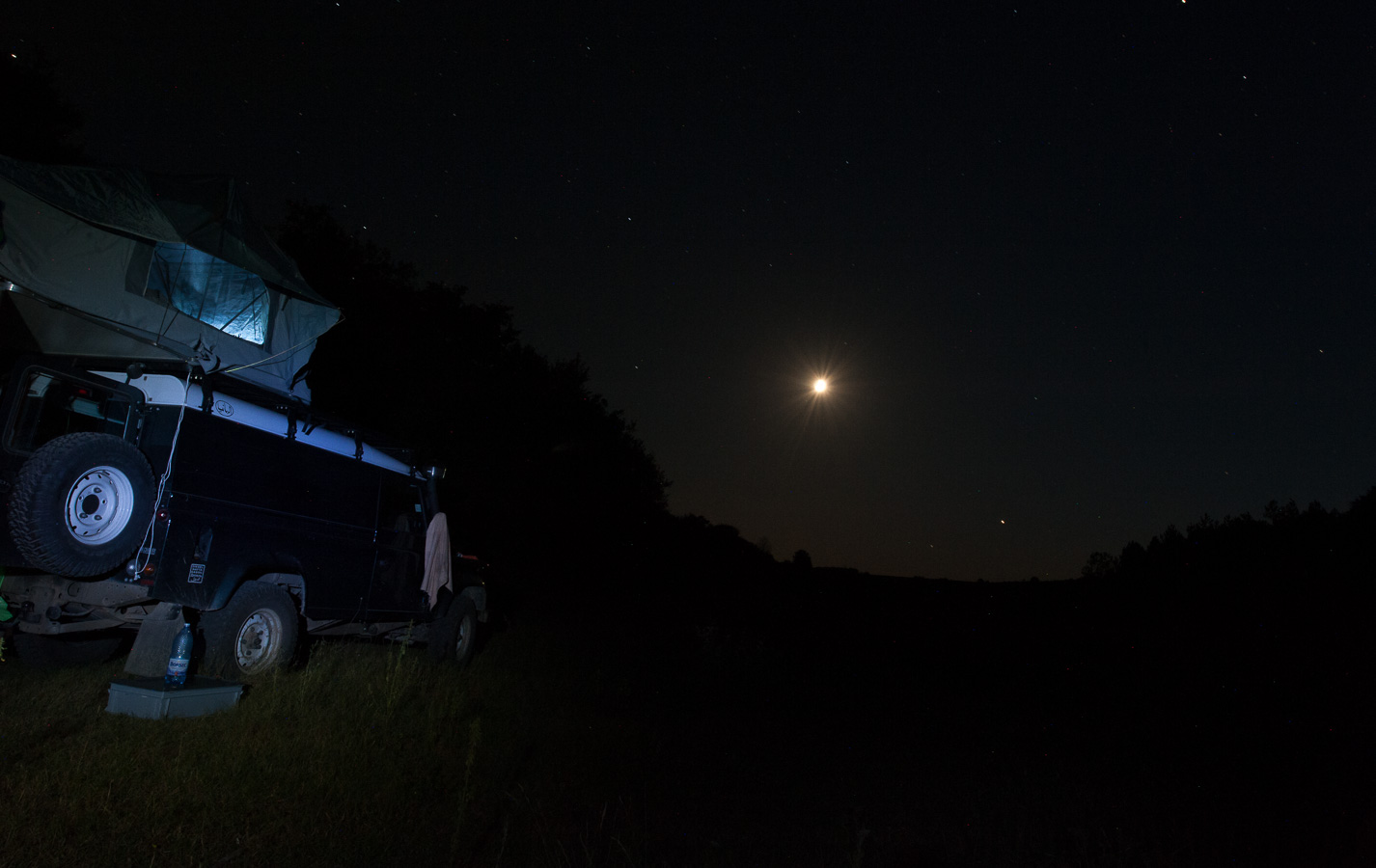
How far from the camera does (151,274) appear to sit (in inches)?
366

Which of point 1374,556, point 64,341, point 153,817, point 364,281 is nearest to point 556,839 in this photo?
point 153,817

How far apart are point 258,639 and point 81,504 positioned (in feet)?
6.63

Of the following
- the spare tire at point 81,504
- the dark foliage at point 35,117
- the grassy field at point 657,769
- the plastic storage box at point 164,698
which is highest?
the dark foliage at point 35,117

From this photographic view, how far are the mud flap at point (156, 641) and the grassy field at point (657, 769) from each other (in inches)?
13.6

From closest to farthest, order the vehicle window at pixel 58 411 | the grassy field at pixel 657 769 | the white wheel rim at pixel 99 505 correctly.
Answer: the grassy field at pixel 657 769
the white wheel rim at pixel 99 505
the vehicle window at pixel 58 411

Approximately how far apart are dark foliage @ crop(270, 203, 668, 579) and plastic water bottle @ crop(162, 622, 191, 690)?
1388 cm

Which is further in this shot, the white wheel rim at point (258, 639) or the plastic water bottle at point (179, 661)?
the white wheel rim at point (258, 639)

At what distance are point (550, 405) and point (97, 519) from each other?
1005 inches

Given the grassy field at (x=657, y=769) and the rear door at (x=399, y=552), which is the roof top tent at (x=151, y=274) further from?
the grassy field at (x=657, y=769)

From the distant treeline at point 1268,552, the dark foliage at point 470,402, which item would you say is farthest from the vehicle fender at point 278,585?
the distant treeline at point 1268,552

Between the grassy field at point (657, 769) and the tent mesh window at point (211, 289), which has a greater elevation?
the tent mesh window at point (211, 289)

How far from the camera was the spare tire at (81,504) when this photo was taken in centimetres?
503

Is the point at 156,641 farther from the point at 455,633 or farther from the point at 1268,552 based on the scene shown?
the point at 1268,552

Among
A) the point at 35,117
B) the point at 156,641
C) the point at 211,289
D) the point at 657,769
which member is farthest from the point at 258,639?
the point at 35,117
